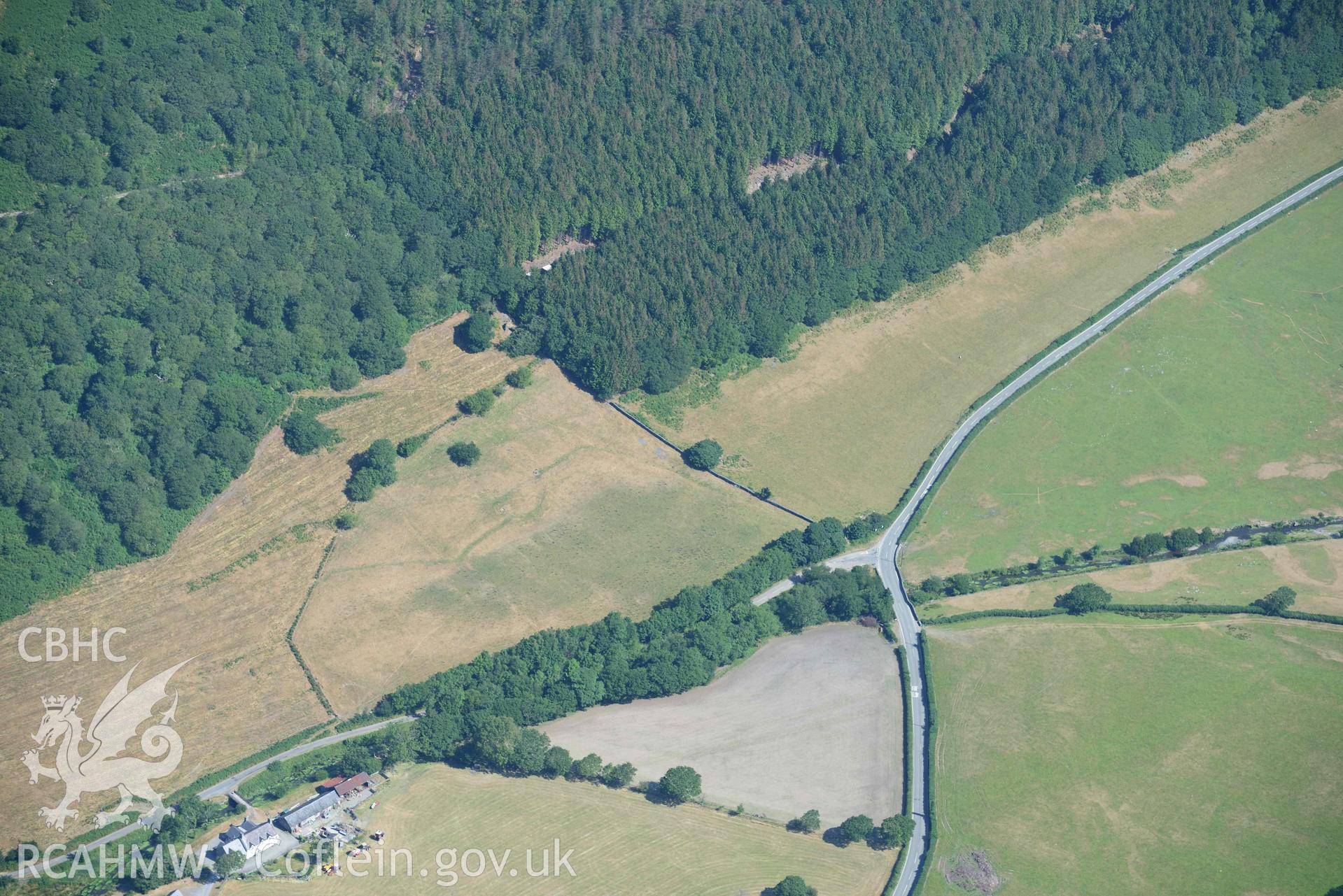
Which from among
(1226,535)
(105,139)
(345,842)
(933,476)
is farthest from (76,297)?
(1226,535)

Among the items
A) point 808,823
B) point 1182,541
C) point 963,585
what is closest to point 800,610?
point 963,585

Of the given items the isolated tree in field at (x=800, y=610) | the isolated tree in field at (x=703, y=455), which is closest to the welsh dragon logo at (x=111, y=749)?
the isolated tree in field at (x=703, y=455)

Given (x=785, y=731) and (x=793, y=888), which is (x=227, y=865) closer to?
(x=793, y=888)

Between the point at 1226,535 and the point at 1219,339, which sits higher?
the point at 1219,339

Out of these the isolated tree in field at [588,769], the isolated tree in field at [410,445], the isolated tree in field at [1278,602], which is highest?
the isolated tree in field at [410,445]

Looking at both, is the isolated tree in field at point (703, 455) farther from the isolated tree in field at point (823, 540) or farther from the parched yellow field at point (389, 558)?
the isolated tree in field at point (823, 540)

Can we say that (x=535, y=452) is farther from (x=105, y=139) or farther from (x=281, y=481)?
(x=105, y=139)

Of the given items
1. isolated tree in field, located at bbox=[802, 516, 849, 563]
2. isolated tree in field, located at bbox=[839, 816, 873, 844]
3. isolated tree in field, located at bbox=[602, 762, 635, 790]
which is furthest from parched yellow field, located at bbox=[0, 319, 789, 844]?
isolated tree in field, located at bbox=[839, 816, 873, 844]
